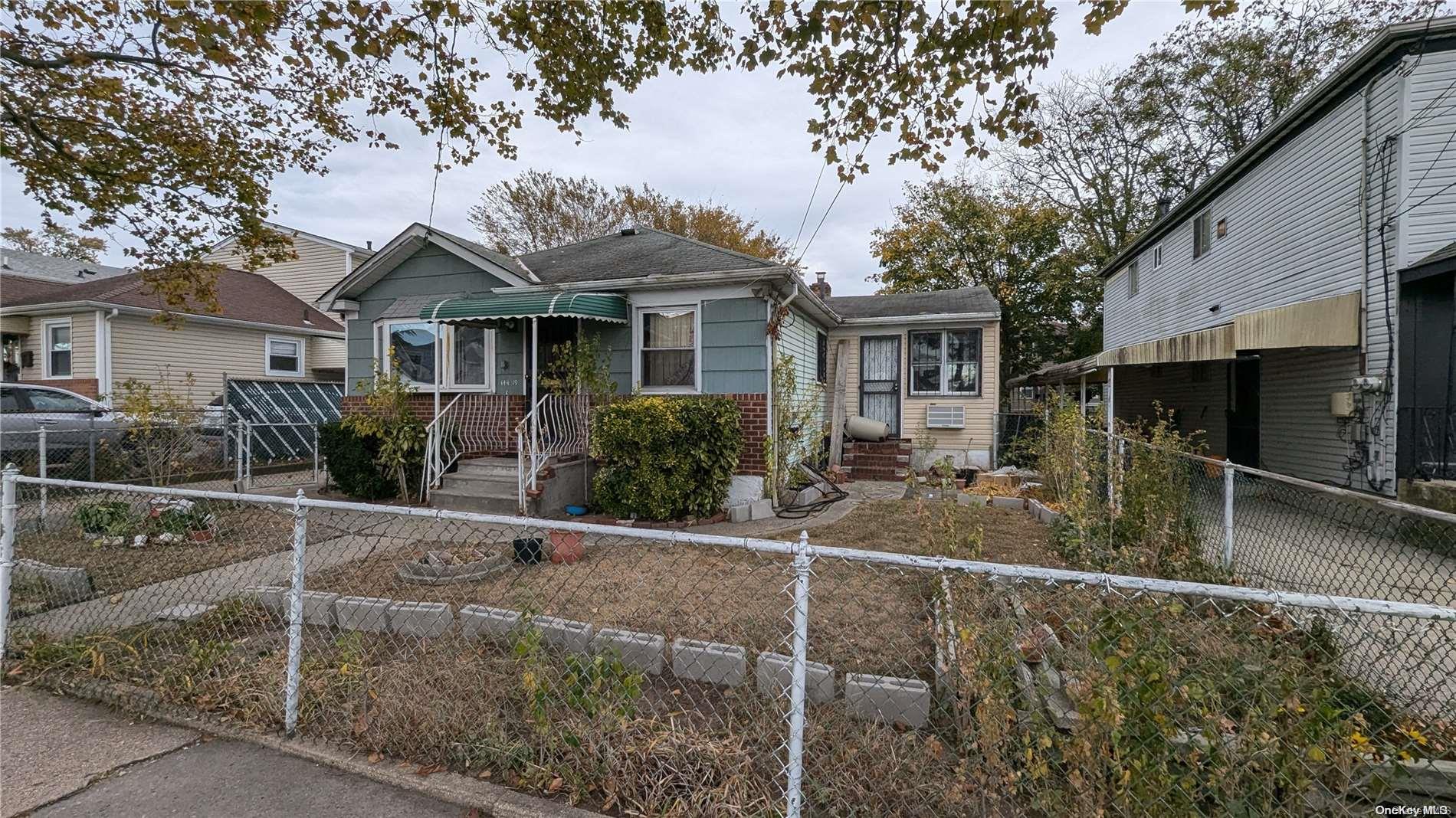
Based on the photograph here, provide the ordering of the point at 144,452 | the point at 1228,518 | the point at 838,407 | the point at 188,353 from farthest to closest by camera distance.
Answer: the point at 188,353
the point at 838,407
the point at 144,452
the point at 1228,518

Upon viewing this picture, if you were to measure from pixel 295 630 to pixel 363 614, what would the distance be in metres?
1.21

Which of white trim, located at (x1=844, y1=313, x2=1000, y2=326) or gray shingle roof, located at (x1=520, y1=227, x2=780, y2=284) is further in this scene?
white trim, located at (x1=844, y1=313, x2=1000, y2=326)

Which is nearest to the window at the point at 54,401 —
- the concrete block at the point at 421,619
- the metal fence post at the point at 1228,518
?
the concrete block at the point at 421,619

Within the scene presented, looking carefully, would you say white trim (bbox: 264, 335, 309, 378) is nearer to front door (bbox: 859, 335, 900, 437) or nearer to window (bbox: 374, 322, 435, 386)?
window (bbox: 374, 322, 435, 386)

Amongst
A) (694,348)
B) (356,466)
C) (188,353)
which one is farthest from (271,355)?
(694,348)

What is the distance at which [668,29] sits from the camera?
5426mm

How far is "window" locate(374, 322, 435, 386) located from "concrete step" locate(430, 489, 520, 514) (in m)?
2.63

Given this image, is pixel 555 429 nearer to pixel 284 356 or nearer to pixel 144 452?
pixel 144 452

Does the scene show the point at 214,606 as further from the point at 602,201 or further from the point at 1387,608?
the point at 602,201

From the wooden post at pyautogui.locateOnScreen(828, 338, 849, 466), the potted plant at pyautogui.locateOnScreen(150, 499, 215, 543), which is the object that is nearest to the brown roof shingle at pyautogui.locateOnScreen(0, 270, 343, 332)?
the potted plant at pyautogui.locateOnScreen(150, 499, 215, 543)

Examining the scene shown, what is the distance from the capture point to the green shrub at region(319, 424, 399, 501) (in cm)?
891

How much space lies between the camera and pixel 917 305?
13586 mm

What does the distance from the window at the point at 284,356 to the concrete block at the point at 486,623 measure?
1764 centimetres

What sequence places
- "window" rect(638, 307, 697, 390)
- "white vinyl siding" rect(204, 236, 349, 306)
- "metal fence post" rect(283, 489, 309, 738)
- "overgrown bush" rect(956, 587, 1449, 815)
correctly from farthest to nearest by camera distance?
"white vinyl siding" rect(204, 236, 349, 306) → "window" rect(638, 307, 697, 390) → "metal fence post" rect(283, 489, 309, 738) → "overgrown bush" rect(956, 587, 1449, 815)
